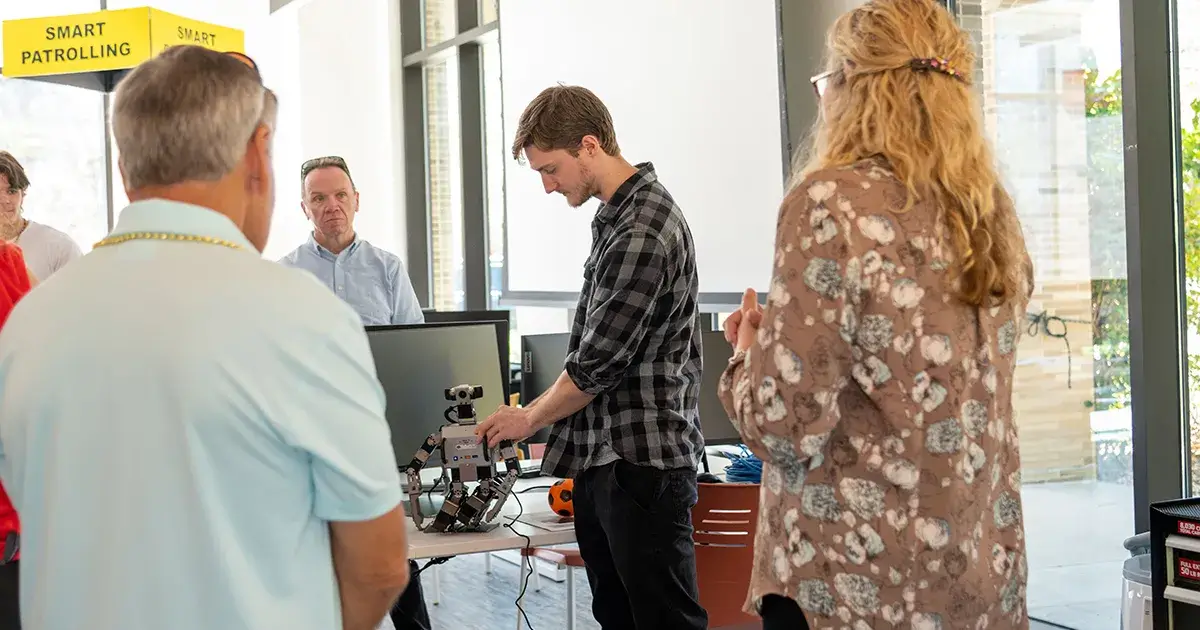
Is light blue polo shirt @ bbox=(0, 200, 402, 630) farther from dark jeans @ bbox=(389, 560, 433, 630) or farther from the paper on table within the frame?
dark jeans @ bbox=(389, 560, 433, 630)

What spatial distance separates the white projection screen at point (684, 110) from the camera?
420cm

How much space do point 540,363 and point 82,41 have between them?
17.6ft

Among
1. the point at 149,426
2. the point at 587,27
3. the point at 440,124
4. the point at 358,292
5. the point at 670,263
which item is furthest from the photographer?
the point at 440,124

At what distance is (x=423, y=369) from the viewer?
288 centimetres

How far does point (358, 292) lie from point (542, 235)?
83.8 inches

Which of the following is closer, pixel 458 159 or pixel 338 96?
pixel 458 159

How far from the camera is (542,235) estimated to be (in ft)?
19.7

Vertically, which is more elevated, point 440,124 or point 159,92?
point 440,124

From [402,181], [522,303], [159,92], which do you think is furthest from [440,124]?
[159,92]

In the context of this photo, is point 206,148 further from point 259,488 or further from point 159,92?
point 259,488

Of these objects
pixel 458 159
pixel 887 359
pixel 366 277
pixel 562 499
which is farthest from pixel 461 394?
pixel 458 159

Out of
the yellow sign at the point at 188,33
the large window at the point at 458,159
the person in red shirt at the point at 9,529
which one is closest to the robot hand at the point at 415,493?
the person in red shirt at the point at 9,529

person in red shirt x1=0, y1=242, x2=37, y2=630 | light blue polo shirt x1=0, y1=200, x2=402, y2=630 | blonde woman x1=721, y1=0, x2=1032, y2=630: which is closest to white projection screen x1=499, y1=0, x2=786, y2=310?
blonde woman x1=721, y1=0, x2=1032, y2=630

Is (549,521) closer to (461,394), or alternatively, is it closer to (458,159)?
(461,394)
